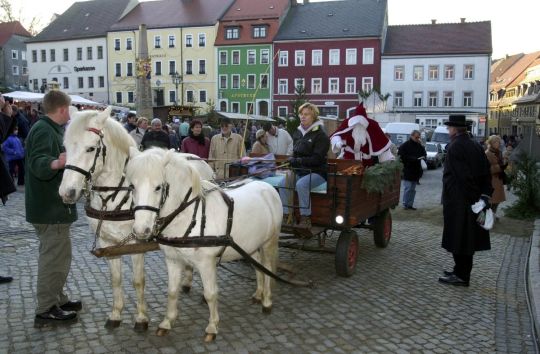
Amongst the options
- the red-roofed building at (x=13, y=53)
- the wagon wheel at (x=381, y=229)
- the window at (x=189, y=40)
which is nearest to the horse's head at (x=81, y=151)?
the wagon wheel at (x=381, y=229)

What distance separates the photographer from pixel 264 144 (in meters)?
10.2

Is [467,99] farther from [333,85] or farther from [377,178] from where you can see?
[377,178]

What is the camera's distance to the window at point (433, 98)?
51.3 meters

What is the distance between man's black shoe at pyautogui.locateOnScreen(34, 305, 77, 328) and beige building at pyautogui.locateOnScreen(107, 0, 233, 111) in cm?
5309

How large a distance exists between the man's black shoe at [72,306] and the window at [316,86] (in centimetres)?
5057

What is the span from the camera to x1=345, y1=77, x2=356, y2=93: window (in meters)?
52.2

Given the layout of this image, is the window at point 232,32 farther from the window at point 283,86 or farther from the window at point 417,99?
the window at point 417,99

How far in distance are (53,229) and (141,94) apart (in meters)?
16.5

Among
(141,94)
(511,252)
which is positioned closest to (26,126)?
(141,94)

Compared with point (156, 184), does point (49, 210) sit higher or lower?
lower

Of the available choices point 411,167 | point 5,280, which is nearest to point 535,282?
point 5,280

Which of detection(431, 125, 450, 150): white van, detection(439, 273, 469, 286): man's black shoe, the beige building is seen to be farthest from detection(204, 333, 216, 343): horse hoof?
the beige building

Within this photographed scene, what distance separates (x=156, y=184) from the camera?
12.0ft

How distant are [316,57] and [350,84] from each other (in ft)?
15.9
